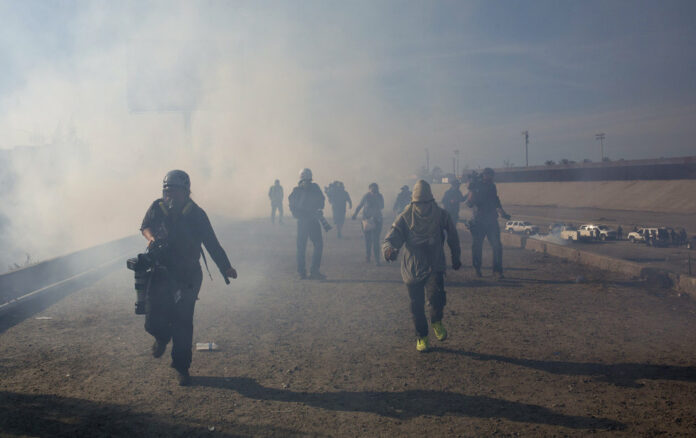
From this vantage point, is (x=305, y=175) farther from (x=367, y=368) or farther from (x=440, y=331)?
(x=367, y=368)

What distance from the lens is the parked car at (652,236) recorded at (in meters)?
14.4

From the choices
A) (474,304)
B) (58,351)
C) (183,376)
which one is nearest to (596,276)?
(474,304)

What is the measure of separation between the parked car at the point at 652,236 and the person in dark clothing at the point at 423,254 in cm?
1166

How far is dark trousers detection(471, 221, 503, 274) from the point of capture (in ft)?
30.6

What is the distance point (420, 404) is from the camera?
4020mm

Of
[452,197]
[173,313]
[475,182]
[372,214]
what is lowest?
[173,313]

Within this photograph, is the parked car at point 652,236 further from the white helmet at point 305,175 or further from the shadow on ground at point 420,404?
the shadow on ground at point 420,404

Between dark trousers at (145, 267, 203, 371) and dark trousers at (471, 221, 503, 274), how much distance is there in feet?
20.4

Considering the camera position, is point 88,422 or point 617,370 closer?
point 88,422

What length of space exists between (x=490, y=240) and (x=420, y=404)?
19.3 ft

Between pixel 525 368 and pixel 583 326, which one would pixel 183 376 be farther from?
pixel 583 326

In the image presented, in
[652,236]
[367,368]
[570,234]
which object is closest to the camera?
[367,368]

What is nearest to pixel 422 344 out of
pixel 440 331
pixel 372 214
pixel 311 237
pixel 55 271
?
pixel 440 331

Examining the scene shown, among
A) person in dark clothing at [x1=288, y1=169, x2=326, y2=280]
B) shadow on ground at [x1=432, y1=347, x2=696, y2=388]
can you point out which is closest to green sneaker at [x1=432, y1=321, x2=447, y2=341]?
shadow on ground at [x1=432, y1=347, x2=696, y2=388]
